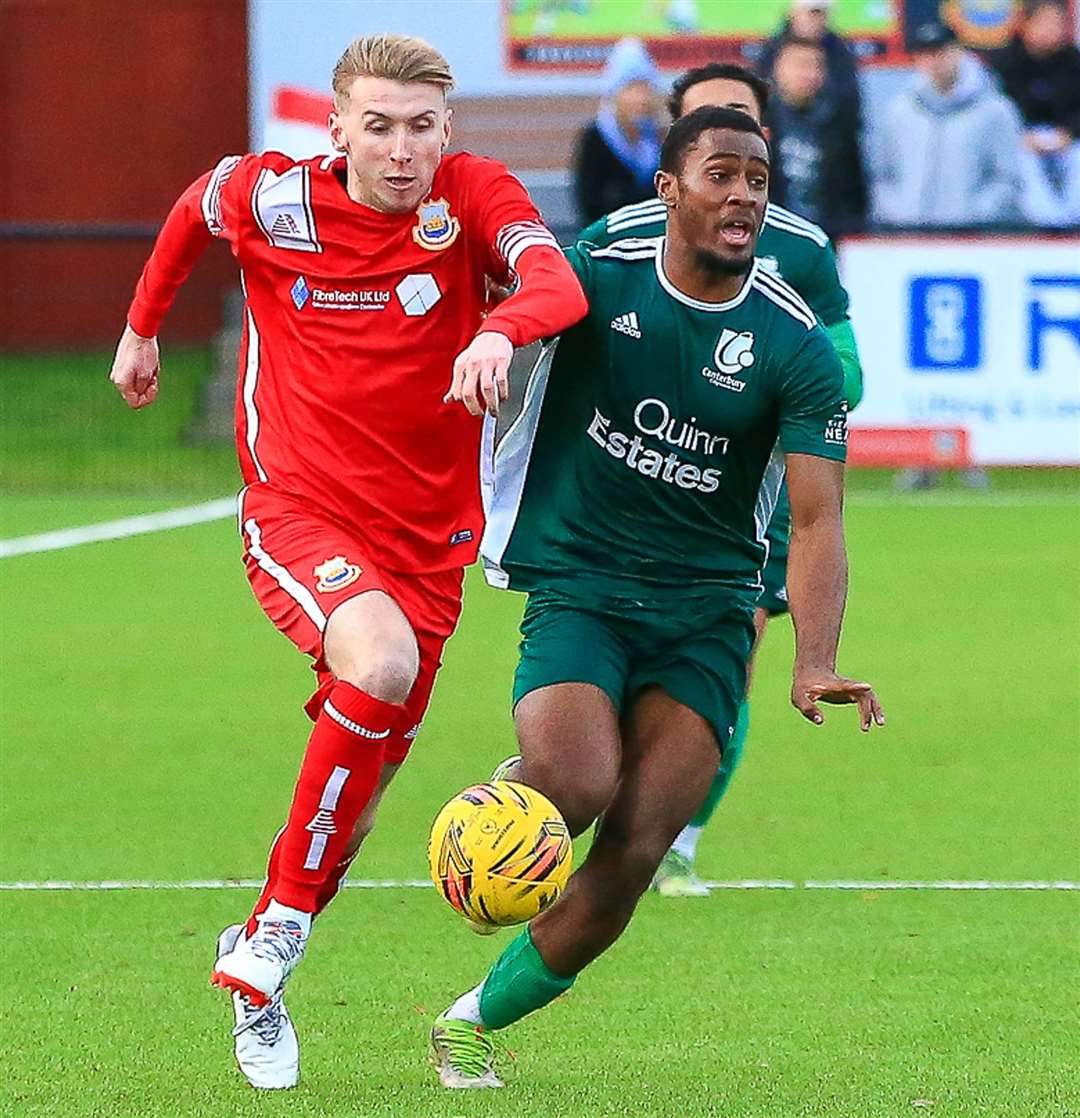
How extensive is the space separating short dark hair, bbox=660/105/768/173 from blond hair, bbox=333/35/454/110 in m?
0.57

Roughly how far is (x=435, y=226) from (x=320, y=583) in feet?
2.91

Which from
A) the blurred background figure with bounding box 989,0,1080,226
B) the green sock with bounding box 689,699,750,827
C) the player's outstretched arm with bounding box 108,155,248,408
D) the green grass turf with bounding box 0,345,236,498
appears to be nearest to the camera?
the player's outstretched arm with bounding box 108,155,248,408

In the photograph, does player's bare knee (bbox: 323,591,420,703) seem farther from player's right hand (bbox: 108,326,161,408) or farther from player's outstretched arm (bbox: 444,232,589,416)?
player's right hand (bbox: 108,326,161,408)


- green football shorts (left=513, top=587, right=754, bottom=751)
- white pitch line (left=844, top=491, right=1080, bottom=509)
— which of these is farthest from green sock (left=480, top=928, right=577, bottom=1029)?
white pitch line (left=844, top=491, right=1080, bottom=509)

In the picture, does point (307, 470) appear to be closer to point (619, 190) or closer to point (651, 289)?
point (651, 289)

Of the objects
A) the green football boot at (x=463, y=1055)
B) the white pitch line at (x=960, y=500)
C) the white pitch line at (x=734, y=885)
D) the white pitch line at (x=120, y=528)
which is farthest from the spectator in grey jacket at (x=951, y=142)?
the green football boot at (x=463, y=1055)

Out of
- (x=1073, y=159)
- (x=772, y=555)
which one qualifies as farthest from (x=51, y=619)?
(x=1073, y=159)

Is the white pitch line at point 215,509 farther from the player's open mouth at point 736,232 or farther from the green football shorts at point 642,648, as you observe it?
the player's open mouth at point 736,232

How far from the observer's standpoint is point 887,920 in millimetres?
7141

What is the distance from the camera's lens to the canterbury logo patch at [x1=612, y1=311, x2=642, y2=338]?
5.81m

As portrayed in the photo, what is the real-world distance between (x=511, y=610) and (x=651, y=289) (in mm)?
7340

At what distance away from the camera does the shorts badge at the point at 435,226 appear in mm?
6062

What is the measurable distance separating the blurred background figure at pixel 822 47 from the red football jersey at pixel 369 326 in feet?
36.3

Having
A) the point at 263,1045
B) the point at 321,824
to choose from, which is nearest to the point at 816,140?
the point at 321,824
